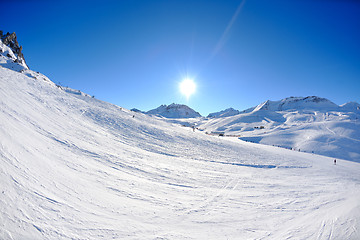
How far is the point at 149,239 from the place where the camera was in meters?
5.73

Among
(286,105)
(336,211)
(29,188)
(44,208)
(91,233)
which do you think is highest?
(286,105)

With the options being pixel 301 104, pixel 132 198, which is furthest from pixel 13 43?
pixel 301 104

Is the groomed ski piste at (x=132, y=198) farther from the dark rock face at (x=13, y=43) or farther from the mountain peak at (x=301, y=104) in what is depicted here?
the mountain peak at (x=301, y=104)

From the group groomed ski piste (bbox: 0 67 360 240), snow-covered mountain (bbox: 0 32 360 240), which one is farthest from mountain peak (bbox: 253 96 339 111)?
snow-covered mountain (bbox: 0 32 360 240)

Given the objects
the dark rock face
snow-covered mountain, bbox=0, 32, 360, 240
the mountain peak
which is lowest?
snow-covered mountain, bbox=0, 32, 360, 240

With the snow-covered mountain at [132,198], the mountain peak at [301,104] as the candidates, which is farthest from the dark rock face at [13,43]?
the mountain peak at [301,104]

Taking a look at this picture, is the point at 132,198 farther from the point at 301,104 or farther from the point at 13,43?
the point at 301,104

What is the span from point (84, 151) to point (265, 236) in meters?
12.4

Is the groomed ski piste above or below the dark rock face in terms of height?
below

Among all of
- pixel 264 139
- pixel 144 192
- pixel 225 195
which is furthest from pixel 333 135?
pixel 144 192

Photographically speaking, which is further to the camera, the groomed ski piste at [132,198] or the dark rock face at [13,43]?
the dark rock face at [13,43]

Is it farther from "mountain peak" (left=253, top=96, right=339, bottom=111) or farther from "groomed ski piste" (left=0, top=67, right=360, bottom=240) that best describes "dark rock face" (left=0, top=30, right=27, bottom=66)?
"mountain peak" (left=253, top=96, right=339, bottom=111)

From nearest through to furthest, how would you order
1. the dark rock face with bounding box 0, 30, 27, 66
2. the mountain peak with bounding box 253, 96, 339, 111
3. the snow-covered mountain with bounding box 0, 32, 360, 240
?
the snow-covered mountain with bounding box 0, 32, 360, 240, the dark rock face with bounding box 0, 30, 27, 66, the mountain peak with bounding box 253, 96, 339, 111

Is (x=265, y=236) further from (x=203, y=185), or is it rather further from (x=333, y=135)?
(x=333, y=135)
